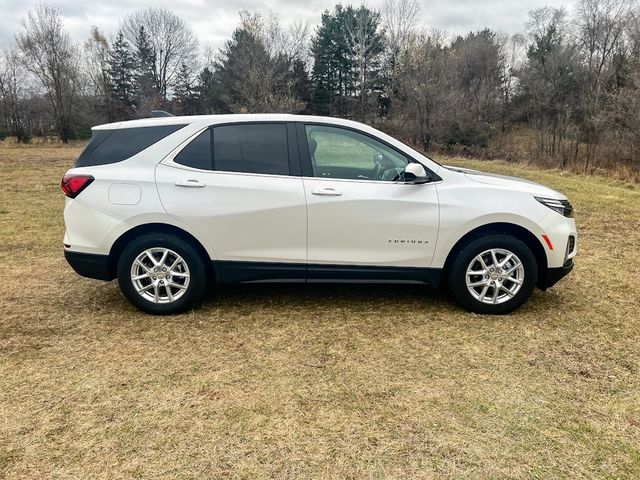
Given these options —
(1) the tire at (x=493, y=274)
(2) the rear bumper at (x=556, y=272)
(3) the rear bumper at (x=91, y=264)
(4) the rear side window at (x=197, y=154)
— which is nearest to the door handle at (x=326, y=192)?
(4) the rear side window at (x=197, y=154)

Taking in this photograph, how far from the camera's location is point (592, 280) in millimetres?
4816

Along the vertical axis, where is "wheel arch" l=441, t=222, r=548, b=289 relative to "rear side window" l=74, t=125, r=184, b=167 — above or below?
below

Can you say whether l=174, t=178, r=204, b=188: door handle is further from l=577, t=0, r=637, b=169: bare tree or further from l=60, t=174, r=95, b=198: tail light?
l=577, t=0, r=637, b=169: bare tree

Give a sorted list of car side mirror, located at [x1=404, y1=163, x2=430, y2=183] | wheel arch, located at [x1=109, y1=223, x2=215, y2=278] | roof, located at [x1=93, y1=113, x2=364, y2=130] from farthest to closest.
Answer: roof, located at [x1=93, y1=113, x2=364, y2=130]
wheel arch, located at [x1=109, y1=223, x2=215, y2=278]
car side mirror, located at [x1=404, y1=163, x2=430, y2=183]

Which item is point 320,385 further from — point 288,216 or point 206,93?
point 206,93

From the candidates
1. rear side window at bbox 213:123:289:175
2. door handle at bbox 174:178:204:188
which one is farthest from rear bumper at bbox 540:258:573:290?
door handle at bbox 174:178:204:188

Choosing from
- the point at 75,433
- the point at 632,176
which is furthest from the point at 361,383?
the point at 632,176

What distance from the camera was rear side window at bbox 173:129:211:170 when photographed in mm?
3816

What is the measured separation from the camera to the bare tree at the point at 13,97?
129 feet

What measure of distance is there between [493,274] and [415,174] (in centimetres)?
111

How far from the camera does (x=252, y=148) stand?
3.88 m

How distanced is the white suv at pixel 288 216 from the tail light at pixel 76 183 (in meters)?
0.01

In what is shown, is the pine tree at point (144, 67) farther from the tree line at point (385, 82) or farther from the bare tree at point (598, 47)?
the bare tree at point (598, 47)

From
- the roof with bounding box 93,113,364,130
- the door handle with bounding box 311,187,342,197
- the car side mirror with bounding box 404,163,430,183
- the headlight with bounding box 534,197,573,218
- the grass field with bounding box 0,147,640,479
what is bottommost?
the grass field with bounding box 0,147,640,479
